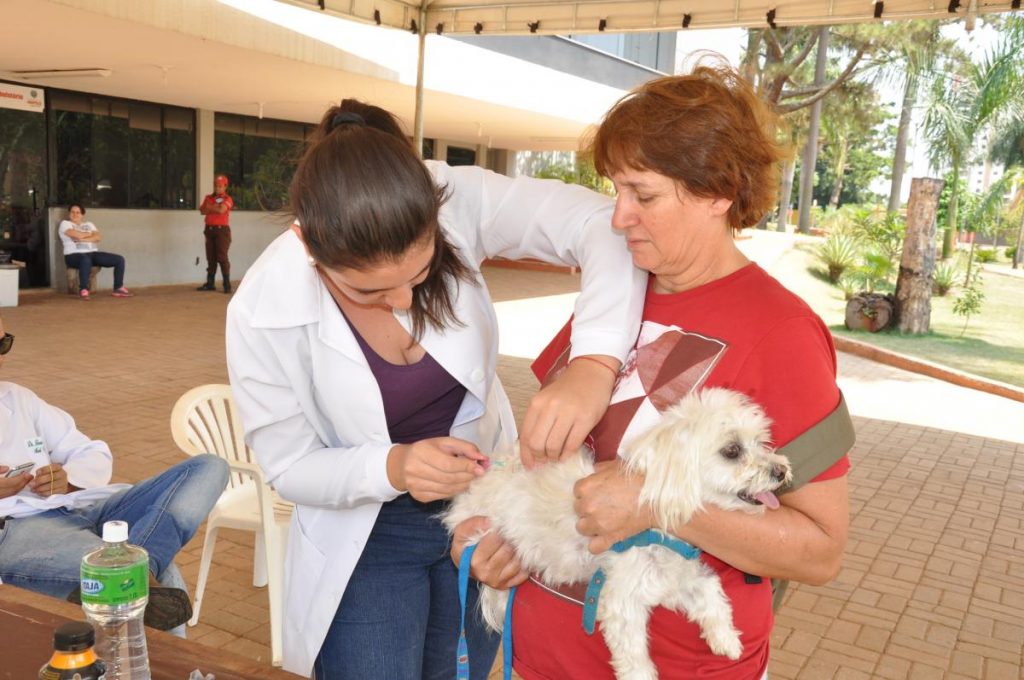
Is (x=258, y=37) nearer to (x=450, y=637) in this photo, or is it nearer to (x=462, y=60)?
(x=462, y=60)

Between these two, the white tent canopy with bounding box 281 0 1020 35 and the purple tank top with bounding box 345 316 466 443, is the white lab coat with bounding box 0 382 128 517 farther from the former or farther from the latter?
the white tent canopy with bounding box 281 0 1020 35

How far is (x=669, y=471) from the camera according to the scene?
1.61 meters

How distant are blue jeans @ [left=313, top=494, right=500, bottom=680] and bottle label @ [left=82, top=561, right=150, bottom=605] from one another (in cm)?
53

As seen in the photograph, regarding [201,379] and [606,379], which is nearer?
[606,379]

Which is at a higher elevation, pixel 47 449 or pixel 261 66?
pixel 261 66

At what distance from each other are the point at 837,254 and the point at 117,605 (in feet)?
78.3

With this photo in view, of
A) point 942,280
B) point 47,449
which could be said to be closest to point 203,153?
point 47,449

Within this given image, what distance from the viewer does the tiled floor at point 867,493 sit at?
4.71 metres

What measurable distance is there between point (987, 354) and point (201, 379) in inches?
554

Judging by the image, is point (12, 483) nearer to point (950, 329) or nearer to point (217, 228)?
point (217, 228)

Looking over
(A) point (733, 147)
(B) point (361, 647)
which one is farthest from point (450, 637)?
(A) point (733, 147)

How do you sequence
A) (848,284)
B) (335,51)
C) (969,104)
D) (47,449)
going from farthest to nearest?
(848,284), (969,104), (335,51), (47,449)

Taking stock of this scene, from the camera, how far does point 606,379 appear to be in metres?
1.77

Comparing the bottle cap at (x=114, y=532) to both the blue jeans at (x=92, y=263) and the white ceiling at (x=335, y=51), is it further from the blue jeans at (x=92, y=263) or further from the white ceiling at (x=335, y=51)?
the blue jeans at (x=92, y=263)
